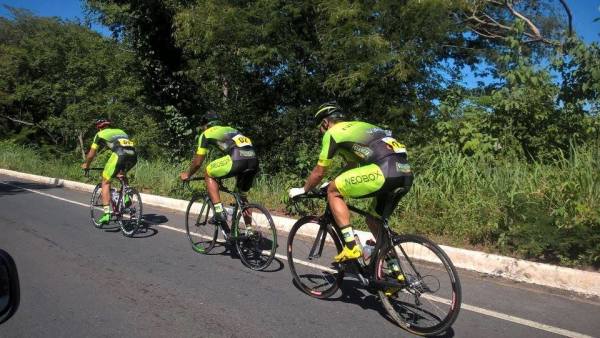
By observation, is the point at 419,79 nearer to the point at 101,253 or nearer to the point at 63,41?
the point at 101,253

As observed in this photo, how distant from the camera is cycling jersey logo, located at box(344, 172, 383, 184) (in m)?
4.44

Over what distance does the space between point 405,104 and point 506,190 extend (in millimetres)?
5294

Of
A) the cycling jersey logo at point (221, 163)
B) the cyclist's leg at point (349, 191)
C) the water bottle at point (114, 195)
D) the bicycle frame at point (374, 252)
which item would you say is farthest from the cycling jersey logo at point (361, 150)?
the water bottle at point (114, 195)

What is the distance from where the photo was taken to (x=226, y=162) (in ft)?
21.6

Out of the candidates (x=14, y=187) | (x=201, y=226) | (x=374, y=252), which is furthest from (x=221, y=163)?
(x=14, y=187)

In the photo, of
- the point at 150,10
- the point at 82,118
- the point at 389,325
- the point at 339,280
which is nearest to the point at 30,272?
the point at 339,280

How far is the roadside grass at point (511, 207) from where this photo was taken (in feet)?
19.7

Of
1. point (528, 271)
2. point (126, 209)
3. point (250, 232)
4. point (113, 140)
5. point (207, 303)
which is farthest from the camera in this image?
point (113, 140)

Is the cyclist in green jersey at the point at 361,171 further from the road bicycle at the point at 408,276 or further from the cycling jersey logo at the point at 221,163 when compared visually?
the cycling jersey logo at the point at 221,163

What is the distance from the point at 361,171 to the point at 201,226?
355 centimetres

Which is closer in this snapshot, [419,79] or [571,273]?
[571,273]

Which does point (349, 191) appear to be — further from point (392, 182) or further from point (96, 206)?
point (96, 206)

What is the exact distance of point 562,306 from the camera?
16.2ft

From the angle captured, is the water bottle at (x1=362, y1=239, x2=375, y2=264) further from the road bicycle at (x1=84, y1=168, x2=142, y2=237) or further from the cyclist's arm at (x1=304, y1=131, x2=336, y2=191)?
the road bicycle at (x1=84, y1=168, x2=142, y2=237)
